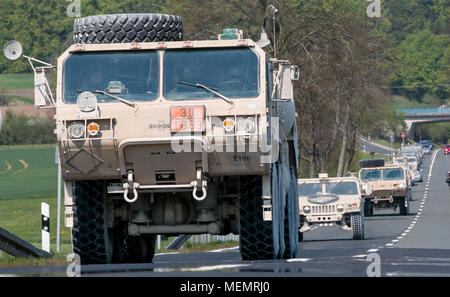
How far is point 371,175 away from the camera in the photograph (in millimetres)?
50938

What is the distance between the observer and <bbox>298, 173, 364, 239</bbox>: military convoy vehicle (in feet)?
104

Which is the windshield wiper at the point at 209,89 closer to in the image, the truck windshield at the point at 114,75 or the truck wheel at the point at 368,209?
the truck windshield at the point at 114,75

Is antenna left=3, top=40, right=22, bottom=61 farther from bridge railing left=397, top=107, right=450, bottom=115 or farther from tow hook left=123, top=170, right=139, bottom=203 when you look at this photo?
bridge railing left=397, top=107, right=450, bottom=115

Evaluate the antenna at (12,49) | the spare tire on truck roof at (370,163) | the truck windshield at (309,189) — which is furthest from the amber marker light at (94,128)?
the spare tire on truck roof at (370,163)

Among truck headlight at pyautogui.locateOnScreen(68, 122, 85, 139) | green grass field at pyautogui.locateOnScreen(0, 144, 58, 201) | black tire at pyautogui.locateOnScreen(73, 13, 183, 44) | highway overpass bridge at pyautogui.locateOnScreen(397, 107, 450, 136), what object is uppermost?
black tire at pyautogui.locateOnScreen(73, 13, 183, 44)

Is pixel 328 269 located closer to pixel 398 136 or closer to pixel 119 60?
pixel 119 60

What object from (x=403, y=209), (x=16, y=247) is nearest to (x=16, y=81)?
(x=403, y=209)

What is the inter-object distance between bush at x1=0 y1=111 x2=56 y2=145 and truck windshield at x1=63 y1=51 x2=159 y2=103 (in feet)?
205

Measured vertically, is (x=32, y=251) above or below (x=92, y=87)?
below

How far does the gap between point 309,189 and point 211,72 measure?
18.3 meters

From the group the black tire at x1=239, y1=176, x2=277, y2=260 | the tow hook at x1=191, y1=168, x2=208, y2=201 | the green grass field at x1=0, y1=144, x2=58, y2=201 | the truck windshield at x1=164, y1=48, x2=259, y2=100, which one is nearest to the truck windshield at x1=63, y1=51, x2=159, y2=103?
the truck windshield at x1=164, y1=48, x2=259, y2=100

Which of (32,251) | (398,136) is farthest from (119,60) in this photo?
(398,136)

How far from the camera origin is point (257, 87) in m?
14.9
